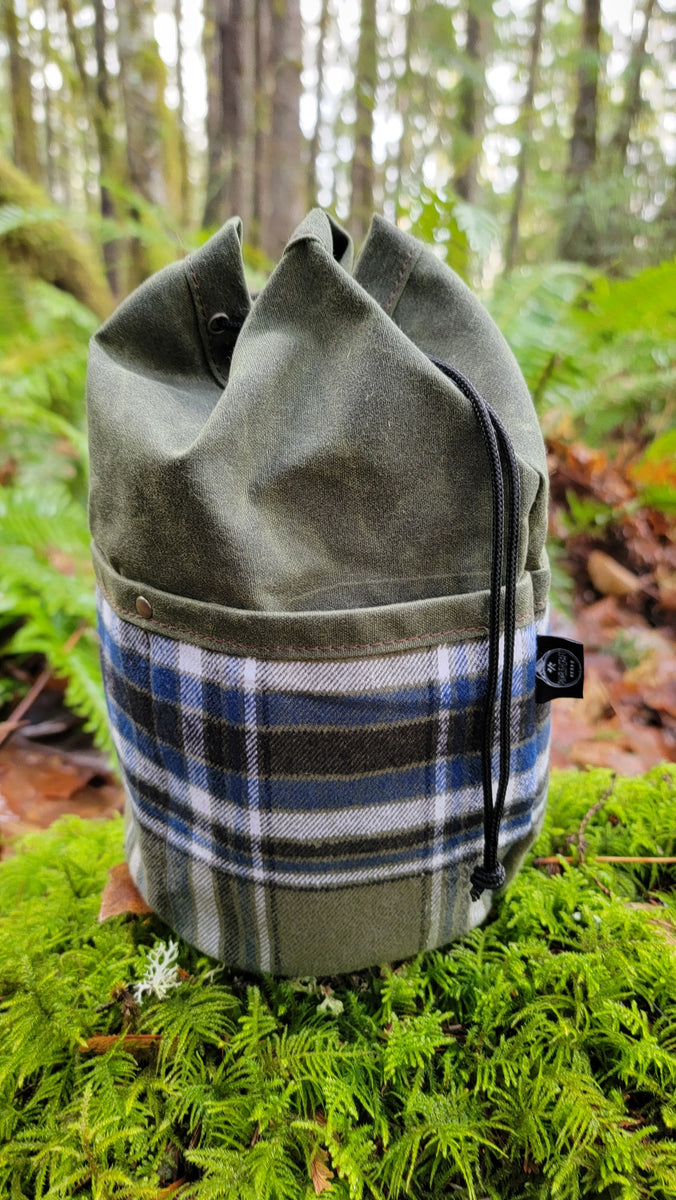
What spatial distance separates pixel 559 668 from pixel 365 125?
24.3 feet

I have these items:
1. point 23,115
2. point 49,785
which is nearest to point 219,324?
point 49,785

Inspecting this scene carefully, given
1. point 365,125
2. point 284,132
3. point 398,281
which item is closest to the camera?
point 398,281

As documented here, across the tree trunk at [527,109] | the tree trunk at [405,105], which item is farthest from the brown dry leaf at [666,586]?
the tree trunk at [405,105]

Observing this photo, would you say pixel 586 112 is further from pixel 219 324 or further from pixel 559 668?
pixel 559 668

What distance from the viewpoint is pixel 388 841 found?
29.1 inches

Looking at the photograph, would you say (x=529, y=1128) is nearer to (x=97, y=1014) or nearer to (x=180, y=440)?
(x=97, y=1014)

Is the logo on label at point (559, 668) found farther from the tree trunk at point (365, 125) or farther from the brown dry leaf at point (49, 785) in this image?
the tree trunk at point (365, 125)

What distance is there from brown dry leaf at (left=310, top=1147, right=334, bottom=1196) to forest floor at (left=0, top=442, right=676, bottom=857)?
0.67 m

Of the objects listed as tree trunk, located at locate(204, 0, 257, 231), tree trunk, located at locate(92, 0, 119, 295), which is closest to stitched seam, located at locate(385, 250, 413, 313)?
tree trunk, located at locate(92, 0, 119, 295)

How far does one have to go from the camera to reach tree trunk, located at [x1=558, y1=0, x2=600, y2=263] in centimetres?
496

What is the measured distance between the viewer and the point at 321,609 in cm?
70

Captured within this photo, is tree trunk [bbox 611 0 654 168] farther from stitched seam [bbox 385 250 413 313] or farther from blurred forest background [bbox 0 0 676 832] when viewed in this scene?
stitched seam [bbox 385 250 413 313]

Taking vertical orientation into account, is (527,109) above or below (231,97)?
above

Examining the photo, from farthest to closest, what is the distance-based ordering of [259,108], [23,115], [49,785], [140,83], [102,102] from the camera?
[23,115] → [259,108] → [102,102] → [140,83] → [49,785]
